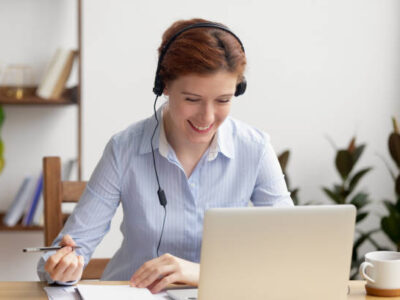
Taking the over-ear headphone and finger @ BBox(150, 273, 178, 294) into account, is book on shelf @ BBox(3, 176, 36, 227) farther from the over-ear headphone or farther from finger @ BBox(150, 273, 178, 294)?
finger @ BBox(150, 273, 178, 294)

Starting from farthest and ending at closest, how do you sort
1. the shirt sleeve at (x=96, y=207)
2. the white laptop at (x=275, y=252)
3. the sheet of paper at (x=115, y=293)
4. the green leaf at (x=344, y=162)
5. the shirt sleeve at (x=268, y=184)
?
the green leaf at (x=344, y=162)
the shirt sleeve at (x=268, y=184)
the shirt sleeve at (x=96, y=207)
the sheet of paper at (x=115, y=293)
the white laptop at (x=275, y=252)

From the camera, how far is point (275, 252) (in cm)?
119

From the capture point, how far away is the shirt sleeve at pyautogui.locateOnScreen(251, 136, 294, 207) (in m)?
1.85

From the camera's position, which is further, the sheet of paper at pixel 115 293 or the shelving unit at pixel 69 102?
the shelving unit at pixel 69 102

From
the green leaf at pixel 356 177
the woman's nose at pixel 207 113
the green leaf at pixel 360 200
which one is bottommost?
the green leaf at pixel 360 200

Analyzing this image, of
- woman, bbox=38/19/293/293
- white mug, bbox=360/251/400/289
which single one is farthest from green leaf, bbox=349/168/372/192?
white mug, bbox=360/251/400/289

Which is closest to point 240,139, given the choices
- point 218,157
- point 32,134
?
point 218,157

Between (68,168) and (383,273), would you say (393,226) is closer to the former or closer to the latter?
(68,168)

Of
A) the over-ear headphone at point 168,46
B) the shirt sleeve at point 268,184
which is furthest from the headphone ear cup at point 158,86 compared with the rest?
the shirt sleeve at point 268,184

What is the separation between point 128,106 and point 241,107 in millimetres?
546

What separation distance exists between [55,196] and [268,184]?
600mm

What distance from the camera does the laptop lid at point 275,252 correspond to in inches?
45.7

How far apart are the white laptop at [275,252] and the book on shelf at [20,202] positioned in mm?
2044

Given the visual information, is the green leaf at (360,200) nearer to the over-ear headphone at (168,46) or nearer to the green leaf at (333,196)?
the green leaf at (333,196)
